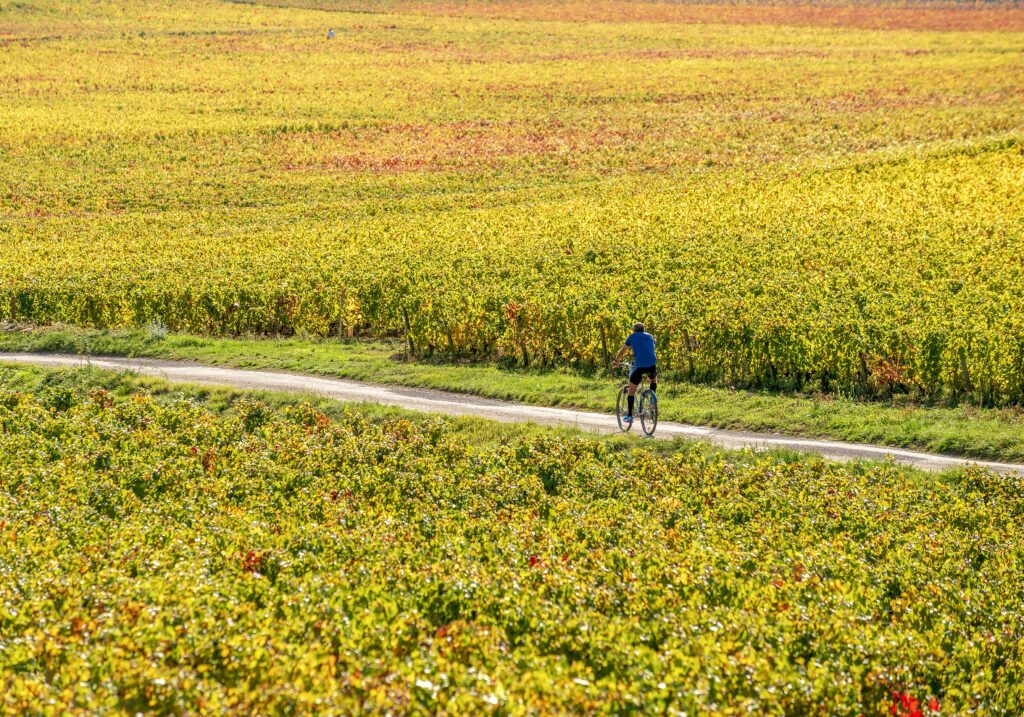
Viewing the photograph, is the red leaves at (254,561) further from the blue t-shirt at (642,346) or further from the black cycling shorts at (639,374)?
the blue t-shirt at (642,346)

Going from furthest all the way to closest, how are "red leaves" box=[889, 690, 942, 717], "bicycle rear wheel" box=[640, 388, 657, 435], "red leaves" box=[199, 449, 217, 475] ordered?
"bicycle rear wheel" box=[640, 388, 657, 435] < "red leaves" box=[199, 449, 217, 475] < "red leaves" box=[889, 690, 942, 717]

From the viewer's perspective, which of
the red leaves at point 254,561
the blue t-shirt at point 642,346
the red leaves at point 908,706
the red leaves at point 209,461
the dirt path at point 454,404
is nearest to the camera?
the red leaves at point 908,706

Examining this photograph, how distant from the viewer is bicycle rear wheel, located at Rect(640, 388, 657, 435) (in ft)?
77.7

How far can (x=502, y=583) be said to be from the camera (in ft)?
46.0

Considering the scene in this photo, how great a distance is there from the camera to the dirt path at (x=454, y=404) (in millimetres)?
21969

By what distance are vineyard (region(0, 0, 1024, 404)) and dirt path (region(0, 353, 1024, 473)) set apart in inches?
155

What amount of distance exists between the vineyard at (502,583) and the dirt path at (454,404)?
7.24 ft

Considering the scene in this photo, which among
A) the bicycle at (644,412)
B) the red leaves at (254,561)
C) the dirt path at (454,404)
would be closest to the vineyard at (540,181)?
the dirt path at (454,404)

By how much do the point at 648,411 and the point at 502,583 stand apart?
34.1 ft

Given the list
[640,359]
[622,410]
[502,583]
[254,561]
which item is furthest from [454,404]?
[502,583]

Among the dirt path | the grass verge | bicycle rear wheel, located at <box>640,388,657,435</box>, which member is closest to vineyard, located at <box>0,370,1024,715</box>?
the dirt path

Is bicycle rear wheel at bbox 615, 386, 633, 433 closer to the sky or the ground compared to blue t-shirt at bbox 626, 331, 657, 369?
closer to the ground

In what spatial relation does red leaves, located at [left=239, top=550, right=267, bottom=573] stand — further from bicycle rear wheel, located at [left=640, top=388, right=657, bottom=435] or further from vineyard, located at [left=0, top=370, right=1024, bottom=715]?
bicycle rear wheel, located at [left=640, top=388, right=657, bottom=435]

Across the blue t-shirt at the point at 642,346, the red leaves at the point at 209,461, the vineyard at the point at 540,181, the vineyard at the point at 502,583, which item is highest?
the vineyard at the point at 540,181
